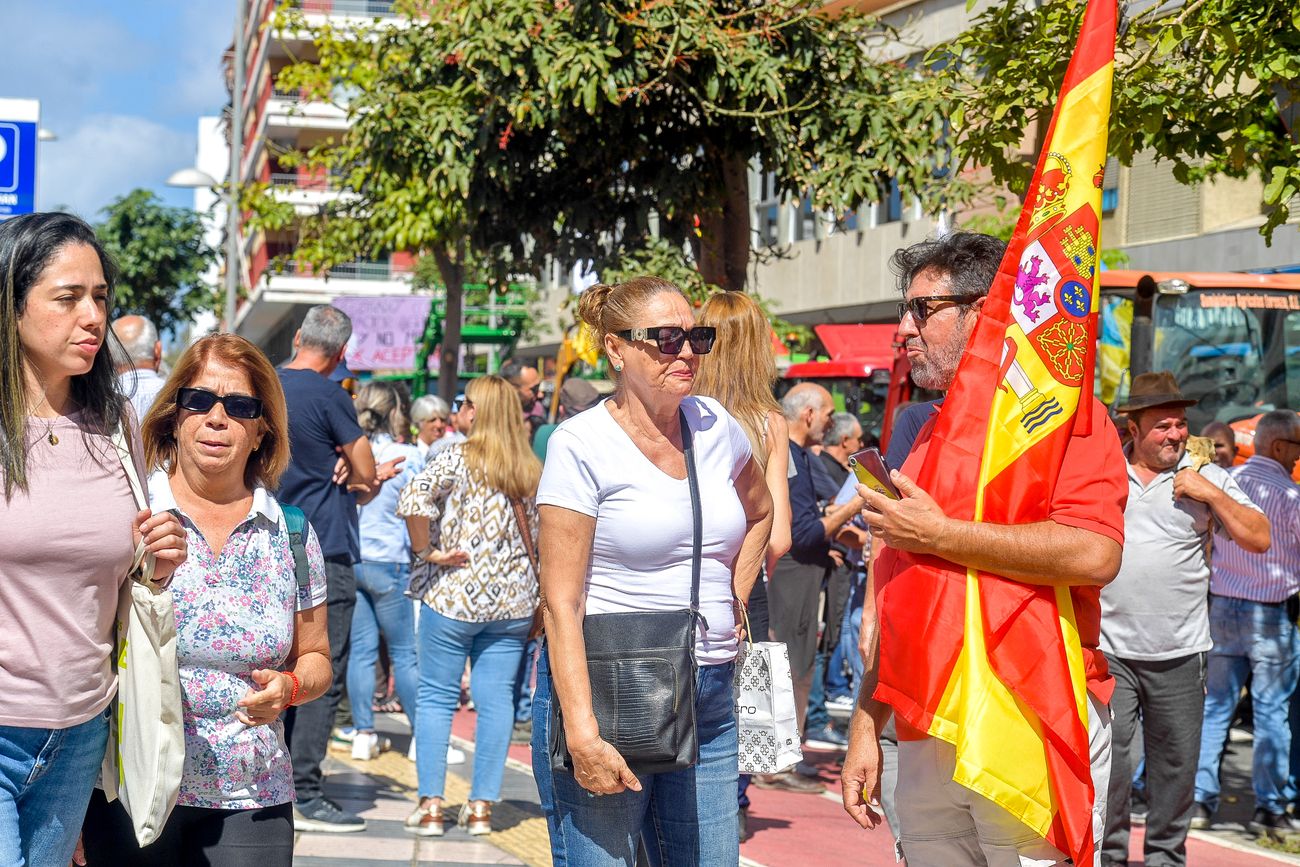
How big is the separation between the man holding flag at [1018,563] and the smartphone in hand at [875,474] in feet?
0.15

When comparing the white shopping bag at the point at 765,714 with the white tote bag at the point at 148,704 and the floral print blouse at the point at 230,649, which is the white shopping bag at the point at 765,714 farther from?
the white tote bag at the point at 148,704

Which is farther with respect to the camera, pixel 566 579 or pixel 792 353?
pixel 792 353

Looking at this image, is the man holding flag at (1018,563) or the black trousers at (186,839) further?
the black trousers at (186,839)

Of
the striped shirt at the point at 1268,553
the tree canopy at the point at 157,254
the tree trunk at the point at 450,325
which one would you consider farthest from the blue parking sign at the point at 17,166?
the tree canopy at the point at 157,254

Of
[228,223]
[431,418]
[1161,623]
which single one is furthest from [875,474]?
[228,223]

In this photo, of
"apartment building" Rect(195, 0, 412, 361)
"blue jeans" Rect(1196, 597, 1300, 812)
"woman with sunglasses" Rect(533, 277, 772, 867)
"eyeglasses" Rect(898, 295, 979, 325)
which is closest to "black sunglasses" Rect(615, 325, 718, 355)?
"woman with sunglasses" Rect(533, 277, 772, 867)

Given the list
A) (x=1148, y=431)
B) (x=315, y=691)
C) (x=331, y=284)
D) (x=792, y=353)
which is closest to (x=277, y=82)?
(x=792, y=353)

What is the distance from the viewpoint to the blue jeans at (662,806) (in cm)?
389

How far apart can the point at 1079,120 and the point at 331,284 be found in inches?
1988

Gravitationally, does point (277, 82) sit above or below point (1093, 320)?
above

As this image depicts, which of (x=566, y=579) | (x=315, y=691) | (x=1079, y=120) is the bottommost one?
(x=315, y=691)

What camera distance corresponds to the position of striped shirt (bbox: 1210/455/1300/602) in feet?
27.7

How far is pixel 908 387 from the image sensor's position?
1620 centimetres

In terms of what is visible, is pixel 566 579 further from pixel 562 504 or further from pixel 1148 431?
pixel 1148 431
